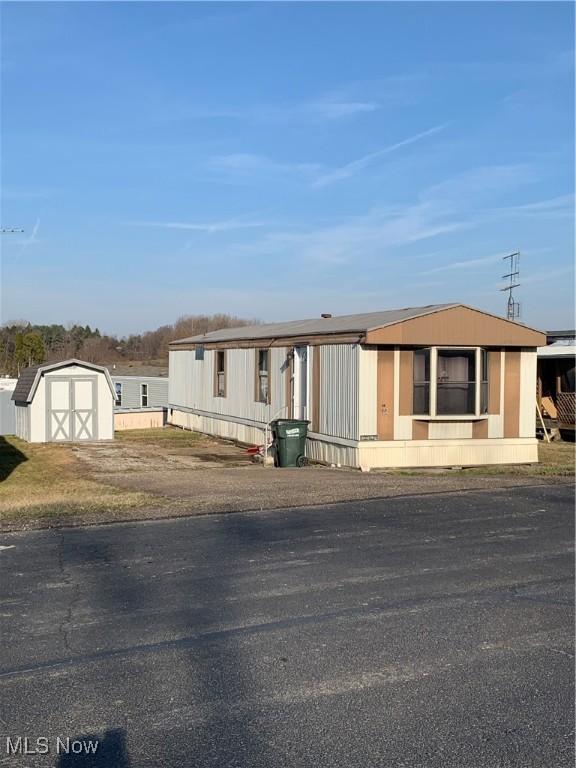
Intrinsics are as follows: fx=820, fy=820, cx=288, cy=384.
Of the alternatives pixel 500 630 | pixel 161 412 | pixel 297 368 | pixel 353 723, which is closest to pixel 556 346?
pixel 297 368

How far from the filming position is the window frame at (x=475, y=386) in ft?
55.4

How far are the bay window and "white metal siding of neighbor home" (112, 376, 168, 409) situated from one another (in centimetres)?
1794

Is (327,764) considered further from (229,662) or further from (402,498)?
(402,498)

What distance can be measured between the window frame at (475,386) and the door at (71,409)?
10.9 meters

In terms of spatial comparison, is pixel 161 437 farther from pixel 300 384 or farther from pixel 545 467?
pixel 545 467

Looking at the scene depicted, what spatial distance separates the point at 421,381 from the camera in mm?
17031

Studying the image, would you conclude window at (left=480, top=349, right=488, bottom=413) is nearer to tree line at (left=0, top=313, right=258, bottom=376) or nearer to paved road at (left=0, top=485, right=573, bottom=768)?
paved road at (left=0, top=485, right=573, bottom=768)

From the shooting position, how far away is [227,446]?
2270 cm

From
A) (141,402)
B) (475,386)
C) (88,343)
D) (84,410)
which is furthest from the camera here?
(88,343)

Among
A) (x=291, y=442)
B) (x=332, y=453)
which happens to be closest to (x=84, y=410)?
(x=291, y=442)

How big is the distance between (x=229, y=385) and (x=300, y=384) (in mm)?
5336

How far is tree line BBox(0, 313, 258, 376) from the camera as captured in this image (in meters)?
69.7

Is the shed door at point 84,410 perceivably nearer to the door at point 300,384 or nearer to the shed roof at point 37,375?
the shed roof at point 37,375

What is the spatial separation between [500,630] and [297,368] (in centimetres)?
1370
